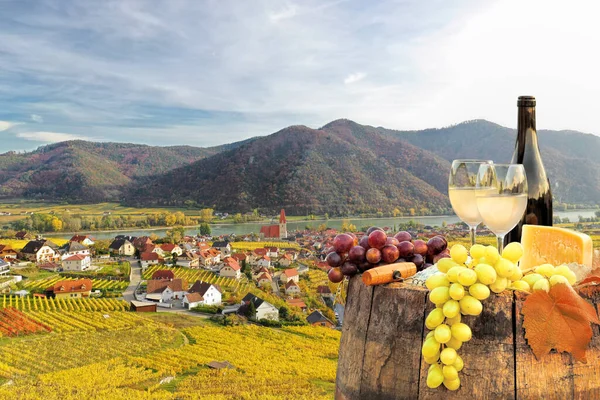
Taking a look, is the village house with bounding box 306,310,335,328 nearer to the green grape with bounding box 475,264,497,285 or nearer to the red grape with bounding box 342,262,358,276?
the red grape with bounding box 342,262,358,276

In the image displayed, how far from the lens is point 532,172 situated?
162 cm

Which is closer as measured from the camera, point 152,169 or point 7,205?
point 7,205

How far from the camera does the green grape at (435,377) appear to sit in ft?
2.86

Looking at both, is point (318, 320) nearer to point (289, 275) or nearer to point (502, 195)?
point (289, 275)

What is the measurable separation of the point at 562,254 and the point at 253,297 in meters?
22.1

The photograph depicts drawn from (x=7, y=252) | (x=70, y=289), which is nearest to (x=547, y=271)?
(x=70, y=289)

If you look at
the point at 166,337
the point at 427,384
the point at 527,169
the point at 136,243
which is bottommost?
the point at 166,337

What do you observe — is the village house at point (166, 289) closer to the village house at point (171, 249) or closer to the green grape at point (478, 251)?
the village house at point (171, 249)

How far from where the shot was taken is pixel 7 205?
147 feet

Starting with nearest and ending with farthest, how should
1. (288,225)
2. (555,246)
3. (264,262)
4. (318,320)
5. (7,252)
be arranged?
(555,246), (318,320), (7,252), (264,262), (288,225)

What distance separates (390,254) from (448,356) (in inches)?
Answer: 13.0

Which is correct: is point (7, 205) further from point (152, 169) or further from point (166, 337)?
point (166, 337)

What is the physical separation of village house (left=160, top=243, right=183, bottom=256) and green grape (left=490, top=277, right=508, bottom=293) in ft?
107

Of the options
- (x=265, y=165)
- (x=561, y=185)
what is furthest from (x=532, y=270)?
(x=265, y=165)
